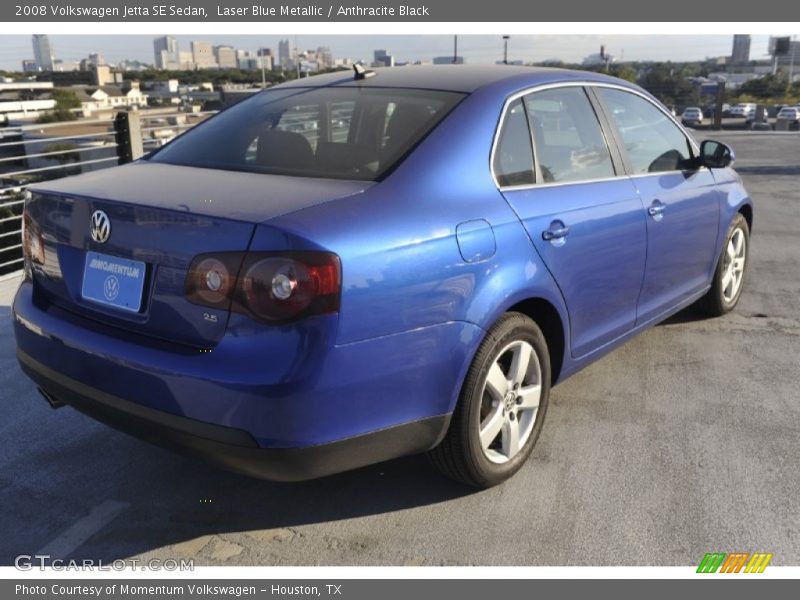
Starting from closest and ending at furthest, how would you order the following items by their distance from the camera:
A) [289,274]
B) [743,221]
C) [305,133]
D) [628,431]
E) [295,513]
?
[289,274] → [295,513] → [305,133] → [628,431] → [743,221]

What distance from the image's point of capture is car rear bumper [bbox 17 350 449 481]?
2.51 m

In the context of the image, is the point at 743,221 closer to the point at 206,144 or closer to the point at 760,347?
the point at 760,347

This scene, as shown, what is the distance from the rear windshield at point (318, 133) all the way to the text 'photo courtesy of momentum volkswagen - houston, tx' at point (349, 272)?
12 mm

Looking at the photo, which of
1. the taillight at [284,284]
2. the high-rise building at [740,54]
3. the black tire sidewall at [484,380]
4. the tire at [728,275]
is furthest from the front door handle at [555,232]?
the high-rise building at [740,54]

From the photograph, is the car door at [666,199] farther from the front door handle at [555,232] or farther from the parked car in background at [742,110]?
the parked car in background at [742,110]

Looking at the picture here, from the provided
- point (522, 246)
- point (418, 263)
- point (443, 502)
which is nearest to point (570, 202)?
point (522, 246)

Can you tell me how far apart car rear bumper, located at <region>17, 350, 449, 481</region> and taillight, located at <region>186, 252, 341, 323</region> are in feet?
1.31

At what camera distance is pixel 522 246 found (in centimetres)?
314

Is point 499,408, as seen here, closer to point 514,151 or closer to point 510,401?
point 510,401

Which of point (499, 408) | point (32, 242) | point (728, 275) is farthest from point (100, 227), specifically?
point (728, 275)

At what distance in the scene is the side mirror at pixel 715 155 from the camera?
191 inches

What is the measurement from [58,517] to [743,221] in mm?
4704

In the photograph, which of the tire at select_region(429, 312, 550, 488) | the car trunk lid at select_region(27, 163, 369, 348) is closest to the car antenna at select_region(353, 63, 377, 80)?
the car trunk lid at select_region(27, 163, 369, 348)

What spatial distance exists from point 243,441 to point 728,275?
13.5 ft
